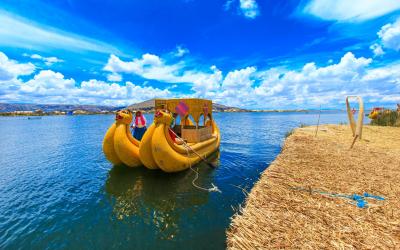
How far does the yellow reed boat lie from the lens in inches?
467

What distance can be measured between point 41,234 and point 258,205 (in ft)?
24.7

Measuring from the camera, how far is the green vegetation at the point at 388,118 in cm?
3329

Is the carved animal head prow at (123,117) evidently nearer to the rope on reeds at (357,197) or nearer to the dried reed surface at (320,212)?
the dried reed surface at (320,212)

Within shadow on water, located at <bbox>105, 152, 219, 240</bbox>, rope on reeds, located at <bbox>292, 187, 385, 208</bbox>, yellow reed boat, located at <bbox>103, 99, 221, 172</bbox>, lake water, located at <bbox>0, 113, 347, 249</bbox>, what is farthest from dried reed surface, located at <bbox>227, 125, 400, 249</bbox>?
yellow reed boat, located at <bbox>103, 99, 221, 172</bbox>

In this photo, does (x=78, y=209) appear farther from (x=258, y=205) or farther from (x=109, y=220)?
(x=258, y=205)

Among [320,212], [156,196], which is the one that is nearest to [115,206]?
[156,196]

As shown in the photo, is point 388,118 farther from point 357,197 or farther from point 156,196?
point 156,196

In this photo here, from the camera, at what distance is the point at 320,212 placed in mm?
6539

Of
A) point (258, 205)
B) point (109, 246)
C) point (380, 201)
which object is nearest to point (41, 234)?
point (109, 246)

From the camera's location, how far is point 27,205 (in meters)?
9.72

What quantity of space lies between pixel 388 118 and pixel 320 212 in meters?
38.8

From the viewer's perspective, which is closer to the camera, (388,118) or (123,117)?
(123,117)

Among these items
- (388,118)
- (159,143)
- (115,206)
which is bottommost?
(115,206)

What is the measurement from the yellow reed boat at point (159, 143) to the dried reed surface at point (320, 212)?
515cm
